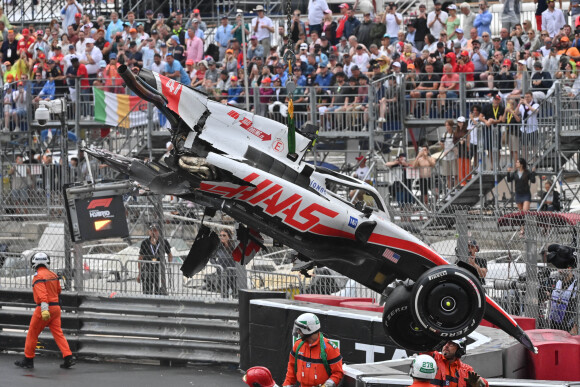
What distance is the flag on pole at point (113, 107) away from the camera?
25.8 metres

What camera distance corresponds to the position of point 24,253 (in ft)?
56.3

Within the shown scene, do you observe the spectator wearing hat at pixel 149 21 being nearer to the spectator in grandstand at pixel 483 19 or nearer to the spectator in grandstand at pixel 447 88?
the spectator in grandstand at pixel 483 19

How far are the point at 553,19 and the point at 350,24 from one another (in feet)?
16.3

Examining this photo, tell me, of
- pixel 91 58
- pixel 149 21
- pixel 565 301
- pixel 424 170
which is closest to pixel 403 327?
pixel 565 301

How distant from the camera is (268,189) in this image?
1209 cm

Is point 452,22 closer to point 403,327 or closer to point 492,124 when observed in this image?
point 492,124

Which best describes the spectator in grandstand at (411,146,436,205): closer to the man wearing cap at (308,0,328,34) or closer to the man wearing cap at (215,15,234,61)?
the man wearing cap at (308,0,328,34)

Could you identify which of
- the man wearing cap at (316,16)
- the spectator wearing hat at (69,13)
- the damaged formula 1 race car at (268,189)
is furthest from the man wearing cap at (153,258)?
the spectator wearing hat at (69,13)

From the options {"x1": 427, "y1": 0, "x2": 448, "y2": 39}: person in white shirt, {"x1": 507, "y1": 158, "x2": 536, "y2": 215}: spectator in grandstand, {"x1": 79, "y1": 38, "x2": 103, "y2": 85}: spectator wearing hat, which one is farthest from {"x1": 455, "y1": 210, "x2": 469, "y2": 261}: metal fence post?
{"x1": 79, "y1": 38, "x2": 103, "y2": 85}: spectator wearing hat

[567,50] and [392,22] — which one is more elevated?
[392,22]

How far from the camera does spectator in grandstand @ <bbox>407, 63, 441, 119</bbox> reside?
23.6 meters

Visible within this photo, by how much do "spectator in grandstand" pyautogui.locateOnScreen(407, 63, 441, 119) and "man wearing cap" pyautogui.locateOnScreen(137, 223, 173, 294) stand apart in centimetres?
908

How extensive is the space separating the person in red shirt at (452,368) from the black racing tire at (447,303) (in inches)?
8.3

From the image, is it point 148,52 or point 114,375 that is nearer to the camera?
point 114,375
